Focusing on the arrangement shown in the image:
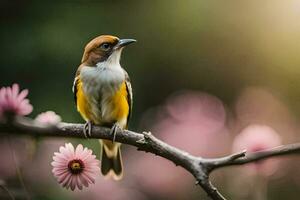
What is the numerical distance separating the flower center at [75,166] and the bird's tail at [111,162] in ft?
0.91

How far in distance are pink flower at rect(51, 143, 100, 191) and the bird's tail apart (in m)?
0.27

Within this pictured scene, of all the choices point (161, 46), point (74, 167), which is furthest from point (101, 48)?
point (161, 46)

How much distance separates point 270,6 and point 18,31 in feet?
1.58

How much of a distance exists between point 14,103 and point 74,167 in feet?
0.21

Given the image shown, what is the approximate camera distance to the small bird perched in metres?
0.77

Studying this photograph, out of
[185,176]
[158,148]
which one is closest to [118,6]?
[185,176]

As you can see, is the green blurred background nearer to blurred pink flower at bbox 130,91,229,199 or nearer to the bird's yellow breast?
blurred pink flower at bbox 130,91,229,199

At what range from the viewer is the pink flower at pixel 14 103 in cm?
42

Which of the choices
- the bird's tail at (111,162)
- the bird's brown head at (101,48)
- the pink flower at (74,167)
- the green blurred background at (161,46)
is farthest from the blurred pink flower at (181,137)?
the pink flower at (74,167)

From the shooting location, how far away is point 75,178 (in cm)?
46

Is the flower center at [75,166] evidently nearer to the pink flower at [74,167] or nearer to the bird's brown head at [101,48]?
the pink flower at [74,167]

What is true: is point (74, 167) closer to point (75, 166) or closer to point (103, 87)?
point (75, 166)

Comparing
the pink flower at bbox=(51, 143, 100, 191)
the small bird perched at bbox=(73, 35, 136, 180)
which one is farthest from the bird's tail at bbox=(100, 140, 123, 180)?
the pink flower at bbox=(51, 143, 100, 191)

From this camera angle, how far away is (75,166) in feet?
1.54
